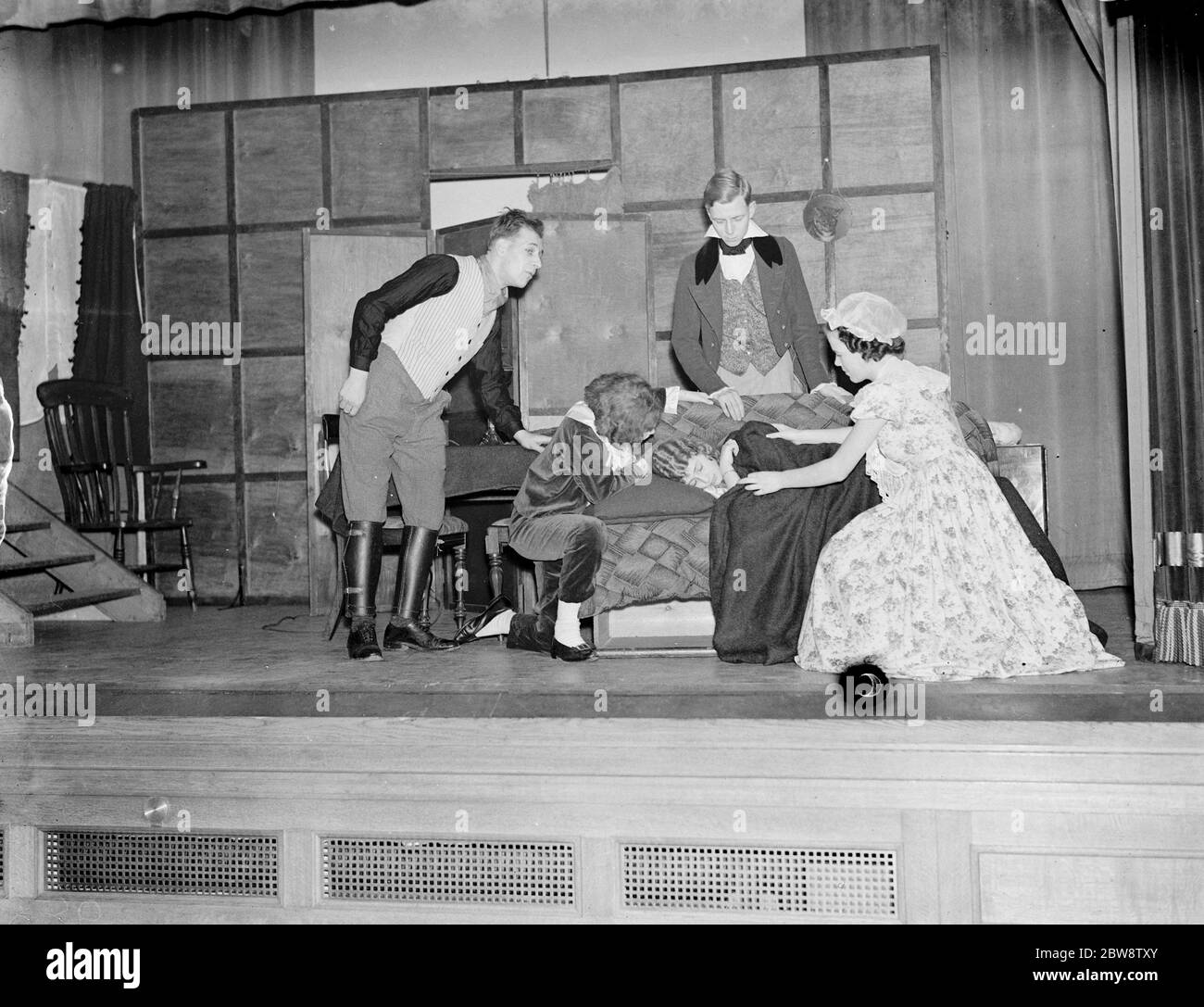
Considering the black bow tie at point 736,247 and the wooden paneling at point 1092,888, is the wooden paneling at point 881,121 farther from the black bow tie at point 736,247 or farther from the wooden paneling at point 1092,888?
the wooden paneling at point 1092,888

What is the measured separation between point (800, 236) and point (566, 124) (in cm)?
154

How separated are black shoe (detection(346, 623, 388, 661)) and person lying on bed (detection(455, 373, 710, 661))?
1.91 ft

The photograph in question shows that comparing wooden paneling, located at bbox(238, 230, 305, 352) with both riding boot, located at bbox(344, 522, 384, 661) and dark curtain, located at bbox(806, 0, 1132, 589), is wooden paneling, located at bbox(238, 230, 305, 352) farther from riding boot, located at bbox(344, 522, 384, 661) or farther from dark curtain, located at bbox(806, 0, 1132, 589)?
dark curtain, located at bbox(806, 0, 1132, 589)

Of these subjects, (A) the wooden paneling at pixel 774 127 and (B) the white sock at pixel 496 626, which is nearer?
(B) the white sock at pixel 496 626

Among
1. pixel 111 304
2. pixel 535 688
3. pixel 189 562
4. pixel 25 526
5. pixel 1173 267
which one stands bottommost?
pixel 535 688

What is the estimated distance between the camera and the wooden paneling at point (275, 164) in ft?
22.1

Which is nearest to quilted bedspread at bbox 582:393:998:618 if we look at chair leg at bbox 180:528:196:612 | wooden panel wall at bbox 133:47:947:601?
wooden panel wall at bbox 133:47:947:601

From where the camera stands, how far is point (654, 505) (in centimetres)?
393

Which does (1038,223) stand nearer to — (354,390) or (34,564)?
(354,390)

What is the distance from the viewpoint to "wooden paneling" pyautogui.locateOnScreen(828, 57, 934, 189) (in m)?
6.19

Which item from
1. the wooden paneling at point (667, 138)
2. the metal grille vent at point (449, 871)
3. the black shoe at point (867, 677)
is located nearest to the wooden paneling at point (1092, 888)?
the black shoe at point (867, 677)

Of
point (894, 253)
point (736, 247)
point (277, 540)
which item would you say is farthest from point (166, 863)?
point (894, 253)

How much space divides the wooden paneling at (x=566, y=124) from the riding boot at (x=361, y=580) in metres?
3.32
